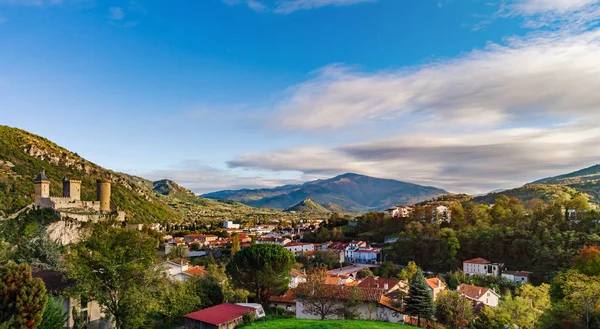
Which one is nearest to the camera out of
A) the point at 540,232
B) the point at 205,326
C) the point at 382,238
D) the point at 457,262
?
the point at 205,326

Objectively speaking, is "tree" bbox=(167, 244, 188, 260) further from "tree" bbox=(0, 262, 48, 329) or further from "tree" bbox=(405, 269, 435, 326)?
"tree" bbox=(0, 262, 48, 329)

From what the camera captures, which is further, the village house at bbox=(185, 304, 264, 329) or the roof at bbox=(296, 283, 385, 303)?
the roof at bbox=(296, 283, 385, 303)

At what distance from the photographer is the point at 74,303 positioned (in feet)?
80.9

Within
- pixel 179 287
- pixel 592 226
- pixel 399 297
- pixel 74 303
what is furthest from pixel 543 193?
pixel 74 303

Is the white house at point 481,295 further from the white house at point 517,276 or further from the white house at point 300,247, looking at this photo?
the white house at point 300,247

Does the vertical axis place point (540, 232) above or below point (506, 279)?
above

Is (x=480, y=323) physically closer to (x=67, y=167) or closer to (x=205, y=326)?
(x=205, y=326)

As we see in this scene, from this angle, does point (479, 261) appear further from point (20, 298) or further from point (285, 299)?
point (20, 298)

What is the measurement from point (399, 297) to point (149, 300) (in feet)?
56.7

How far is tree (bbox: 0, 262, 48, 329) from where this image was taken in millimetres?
15250

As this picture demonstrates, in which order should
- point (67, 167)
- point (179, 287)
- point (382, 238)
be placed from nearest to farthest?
point (179, 287) < point (382, 238) < point (67, 167)

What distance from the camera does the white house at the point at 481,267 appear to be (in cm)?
5036

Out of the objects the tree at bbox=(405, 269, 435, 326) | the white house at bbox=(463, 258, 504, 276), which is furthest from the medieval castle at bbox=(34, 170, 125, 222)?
the white house at bbox=(463, 258, 504, 276)

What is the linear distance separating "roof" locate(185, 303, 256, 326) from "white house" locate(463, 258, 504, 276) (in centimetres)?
3550
